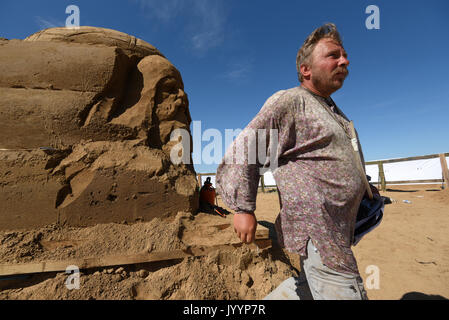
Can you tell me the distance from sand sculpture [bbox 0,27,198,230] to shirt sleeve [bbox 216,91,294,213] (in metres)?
1.55

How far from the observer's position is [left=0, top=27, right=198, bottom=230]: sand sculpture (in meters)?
2.17

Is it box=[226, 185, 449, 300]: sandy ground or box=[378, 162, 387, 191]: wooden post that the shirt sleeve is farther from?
box=[378, 162, 387, 191]: wooden post

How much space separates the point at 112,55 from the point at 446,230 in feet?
23.4

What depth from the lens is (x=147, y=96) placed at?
281 centimetres

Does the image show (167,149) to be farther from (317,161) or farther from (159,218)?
(317,161)

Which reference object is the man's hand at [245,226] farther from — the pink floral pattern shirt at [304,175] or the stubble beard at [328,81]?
the stubble beard at [328,81]

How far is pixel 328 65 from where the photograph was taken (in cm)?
125

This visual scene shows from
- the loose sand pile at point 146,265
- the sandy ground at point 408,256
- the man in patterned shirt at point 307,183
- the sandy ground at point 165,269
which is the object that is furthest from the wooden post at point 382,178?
the man in patterned shirt at point 307,183

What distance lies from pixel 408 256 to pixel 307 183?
4208mm

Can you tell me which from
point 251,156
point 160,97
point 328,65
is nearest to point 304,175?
point 251,156

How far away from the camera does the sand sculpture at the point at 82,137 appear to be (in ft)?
7.11

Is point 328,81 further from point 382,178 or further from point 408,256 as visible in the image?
point 382,178

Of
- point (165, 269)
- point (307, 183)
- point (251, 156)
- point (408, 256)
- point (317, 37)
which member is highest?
point (317, 37)

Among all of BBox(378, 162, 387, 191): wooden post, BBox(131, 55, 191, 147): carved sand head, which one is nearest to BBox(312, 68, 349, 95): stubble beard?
BBox(131, 55, 191, 147): carved sand head
